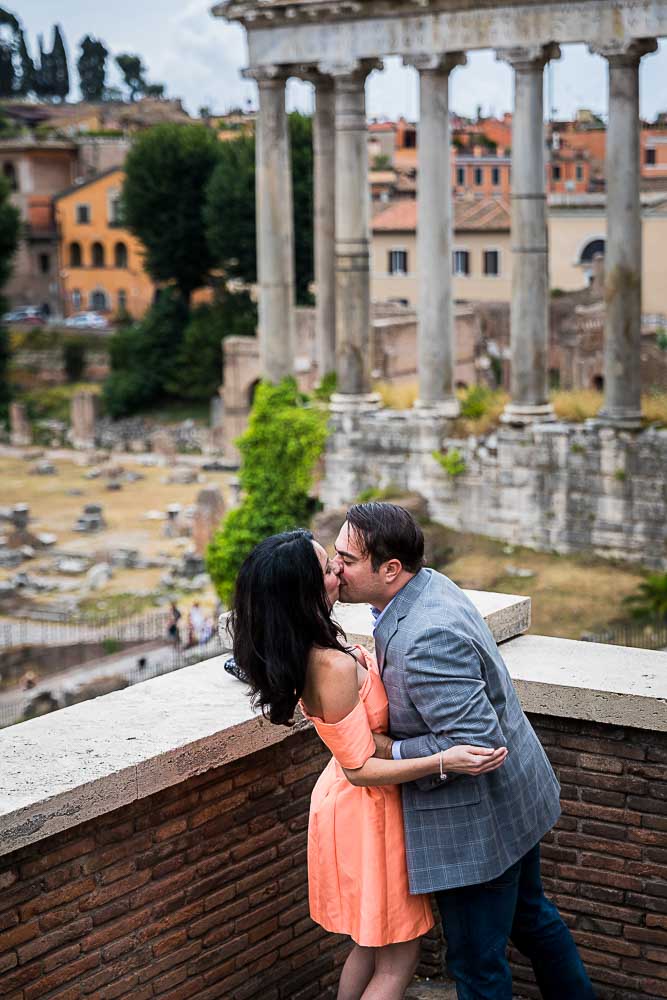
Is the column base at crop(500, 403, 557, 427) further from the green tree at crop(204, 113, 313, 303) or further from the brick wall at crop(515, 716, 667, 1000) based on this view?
A: the green tree at crop(204, 113, 313, 303)

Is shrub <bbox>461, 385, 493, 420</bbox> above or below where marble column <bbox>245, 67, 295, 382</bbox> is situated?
below

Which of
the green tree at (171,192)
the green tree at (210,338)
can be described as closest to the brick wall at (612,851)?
the green tree at (210,338)

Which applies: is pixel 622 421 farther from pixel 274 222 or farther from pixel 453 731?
pixel 453 731

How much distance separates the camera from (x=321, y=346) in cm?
2111

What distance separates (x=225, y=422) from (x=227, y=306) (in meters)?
4.56

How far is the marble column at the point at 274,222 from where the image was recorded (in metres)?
19.6

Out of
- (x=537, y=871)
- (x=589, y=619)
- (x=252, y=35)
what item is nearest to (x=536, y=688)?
(x=537, y=871)

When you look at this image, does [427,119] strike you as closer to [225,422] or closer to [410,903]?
[410,903]

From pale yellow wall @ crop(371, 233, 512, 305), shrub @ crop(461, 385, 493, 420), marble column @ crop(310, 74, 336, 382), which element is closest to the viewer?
shrub @ crop(461, 385, 493, 420)

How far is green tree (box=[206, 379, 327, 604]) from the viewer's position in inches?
778

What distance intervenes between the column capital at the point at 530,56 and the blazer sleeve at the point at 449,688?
577 inches

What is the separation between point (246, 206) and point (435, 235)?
2413cm

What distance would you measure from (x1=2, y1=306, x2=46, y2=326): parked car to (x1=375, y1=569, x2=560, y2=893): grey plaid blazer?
57.1 meters

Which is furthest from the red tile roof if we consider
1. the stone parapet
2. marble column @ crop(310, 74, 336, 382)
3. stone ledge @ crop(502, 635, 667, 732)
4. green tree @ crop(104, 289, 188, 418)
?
stone ledge @ crop(502, 635, 667, 732)
